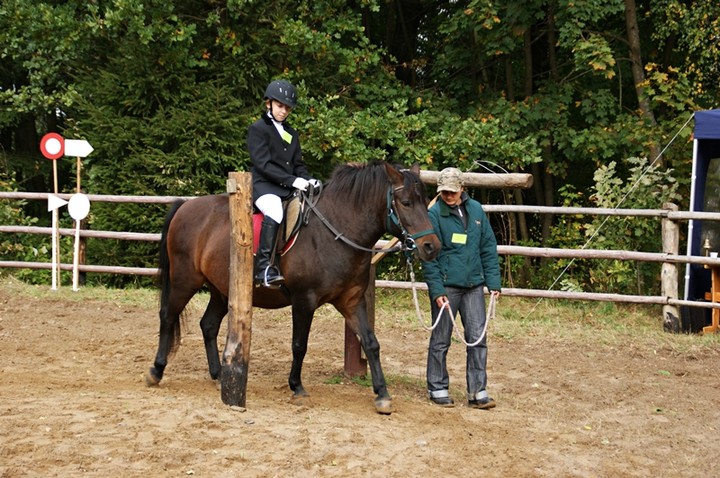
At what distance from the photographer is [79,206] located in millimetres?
14039

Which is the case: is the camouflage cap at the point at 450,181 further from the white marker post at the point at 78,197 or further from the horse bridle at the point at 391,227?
the white marker post at the point at 78,197

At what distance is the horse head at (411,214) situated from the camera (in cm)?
684

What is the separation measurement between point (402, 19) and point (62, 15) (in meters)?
6.65

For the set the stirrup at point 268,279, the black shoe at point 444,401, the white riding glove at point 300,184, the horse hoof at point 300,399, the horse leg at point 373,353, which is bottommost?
the black shoe at point 444,401

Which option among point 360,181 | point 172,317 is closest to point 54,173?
point 172,317

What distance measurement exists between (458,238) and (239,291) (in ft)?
6.04

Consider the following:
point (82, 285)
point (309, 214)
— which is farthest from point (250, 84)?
point (309, 214)

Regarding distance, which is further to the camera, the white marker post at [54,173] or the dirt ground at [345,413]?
the white marker post at [54,173]

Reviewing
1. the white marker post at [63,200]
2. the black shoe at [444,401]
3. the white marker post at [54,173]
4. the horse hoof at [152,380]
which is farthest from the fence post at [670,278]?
the white marker post at [54,173]

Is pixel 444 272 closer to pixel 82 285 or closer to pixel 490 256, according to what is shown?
pixel 490 256

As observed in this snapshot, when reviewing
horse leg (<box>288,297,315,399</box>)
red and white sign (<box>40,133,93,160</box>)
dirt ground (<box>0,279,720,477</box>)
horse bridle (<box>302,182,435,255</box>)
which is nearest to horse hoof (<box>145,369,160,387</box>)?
dirt ground (<box>0,279,720,477</box>)

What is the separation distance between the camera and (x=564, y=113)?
15.5m

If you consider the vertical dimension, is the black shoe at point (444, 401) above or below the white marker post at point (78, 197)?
below

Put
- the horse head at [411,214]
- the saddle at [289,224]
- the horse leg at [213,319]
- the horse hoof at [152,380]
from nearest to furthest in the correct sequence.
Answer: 1. the horse head at [411,214]
2. the saddle at [289,224]
3. the horse hoof at [152,380]
4. the horse leg at [213,319]
